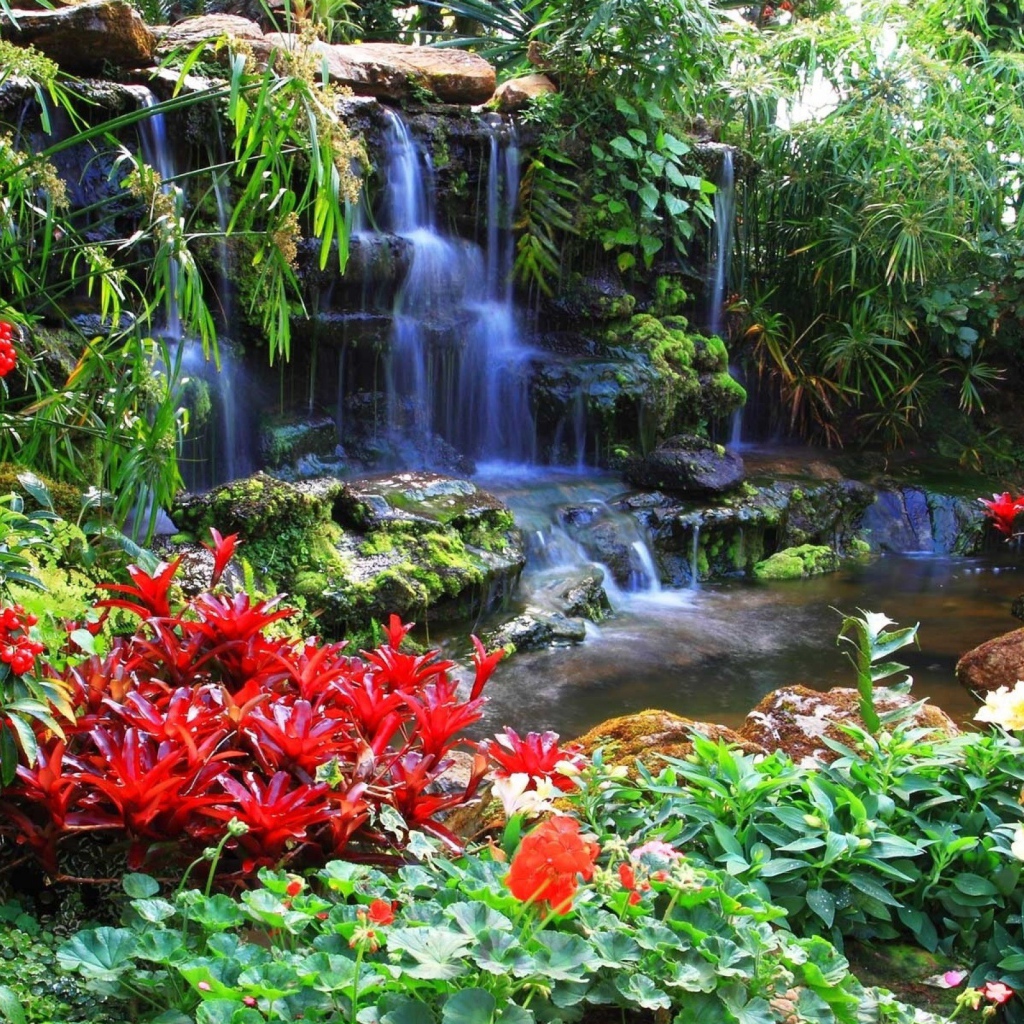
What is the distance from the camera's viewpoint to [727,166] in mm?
10539

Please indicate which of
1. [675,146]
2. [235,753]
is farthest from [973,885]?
[675,146]

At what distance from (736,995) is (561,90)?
936cm

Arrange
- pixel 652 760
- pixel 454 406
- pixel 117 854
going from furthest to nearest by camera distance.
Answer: pixel 454 406 < pixel 652 760 < pixel 117 854

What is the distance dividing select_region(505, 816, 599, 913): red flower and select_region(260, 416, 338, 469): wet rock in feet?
21.0

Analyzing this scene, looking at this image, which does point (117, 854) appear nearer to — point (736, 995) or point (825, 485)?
point (736, 995)

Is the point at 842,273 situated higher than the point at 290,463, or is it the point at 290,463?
the point at 842,273

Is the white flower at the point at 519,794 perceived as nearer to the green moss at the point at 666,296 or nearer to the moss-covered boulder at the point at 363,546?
the moss-covered boulder at the point at 363,546

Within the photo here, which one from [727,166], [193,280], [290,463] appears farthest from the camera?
[727,166]

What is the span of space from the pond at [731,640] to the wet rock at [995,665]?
987 millimetres

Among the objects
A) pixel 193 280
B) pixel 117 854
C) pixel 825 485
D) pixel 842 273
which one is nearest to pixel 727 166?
pixel 842 273

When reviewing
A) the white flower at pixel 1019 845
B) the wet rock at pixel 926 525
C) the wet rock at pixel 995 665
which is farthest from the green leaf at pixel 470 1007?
the wet rock at pixel 926 525

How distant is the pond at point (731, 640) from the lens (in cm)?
533

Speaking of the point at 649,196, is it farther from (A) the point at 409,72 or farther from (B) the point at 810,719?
(B) the point at 810,719

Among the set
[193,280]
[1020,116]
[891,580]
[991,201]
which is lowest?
[891,580]
